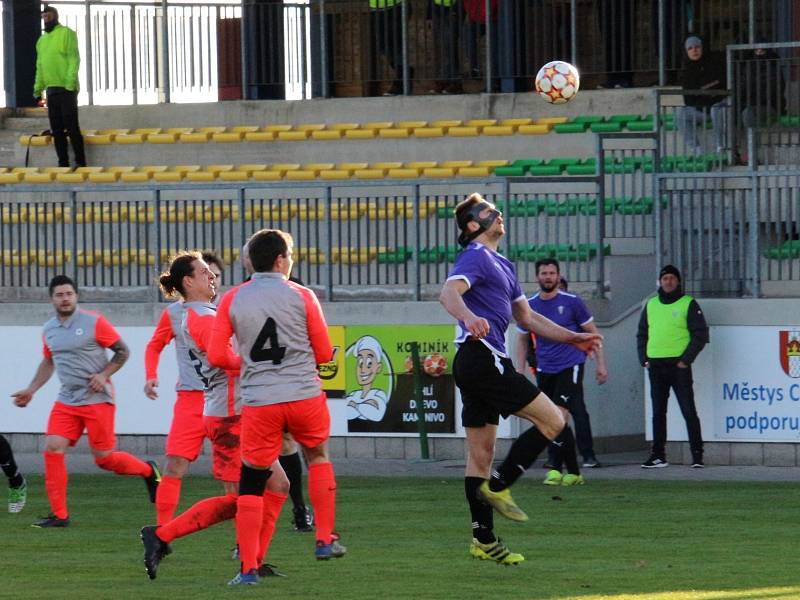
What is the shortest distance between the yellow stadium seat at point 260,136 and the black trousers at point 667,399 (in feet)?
30.0

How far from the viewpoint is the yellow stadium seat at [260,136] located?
79.8ft

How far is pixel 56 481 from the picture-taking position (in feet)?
42.3

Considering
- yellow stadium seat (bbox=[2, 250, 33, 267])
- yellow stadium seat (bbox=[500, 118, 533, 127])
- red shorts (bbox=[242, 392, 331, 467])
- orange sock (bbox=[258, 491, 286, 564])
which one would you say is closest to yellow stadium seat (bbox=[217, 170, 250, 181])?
yellow stadium seat (bbox=[500, 118, 533, 127])

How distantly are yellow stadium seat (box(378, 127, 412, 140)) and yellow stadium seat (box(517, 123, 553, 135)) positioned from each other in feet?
5.85

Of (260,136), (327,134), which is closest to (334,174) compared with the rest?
(327,134)

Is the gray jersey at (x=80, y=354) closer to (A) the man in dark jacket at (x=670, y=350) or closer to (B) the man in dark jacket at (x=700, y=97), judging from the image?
(A) the man in dark jacket at (x=670, y=350)

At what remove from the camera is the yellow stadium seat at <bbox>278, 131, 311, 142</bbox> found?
2406 cm

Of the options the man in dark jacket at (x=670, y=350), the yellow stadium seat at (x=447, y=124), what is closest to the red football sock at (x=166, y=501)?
the man in dark jacket at (x=670, y=350)

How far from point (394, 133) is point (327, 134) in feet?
3.28

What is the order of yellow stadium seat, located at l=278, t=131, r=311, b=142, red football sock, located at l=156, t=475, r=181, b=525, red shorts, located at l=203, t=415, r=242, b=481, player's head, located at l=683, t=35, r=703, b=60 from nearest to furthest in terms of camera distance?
red shorts, located at l=203, t=415, r=242, b=481 → red football sock, located at l=156, t=475, r=181, b=525 → player's head, located at l=683, t=35, r=703, b=60 → yellow stadium seat, located at l=278, t=131, r=311, b=142

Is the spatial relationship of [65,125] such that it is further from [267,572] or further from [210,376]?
[267,572]

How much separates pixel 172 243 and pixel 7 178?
544cm

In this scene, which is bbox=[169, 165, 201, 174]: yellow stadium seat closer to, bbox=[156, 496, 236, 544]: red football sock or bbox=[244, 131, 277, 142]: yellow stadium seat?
bbox=[244, 131, 277, 142]: yellow stadium seat

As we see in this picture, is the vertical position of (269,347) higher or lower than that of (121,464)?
higher
